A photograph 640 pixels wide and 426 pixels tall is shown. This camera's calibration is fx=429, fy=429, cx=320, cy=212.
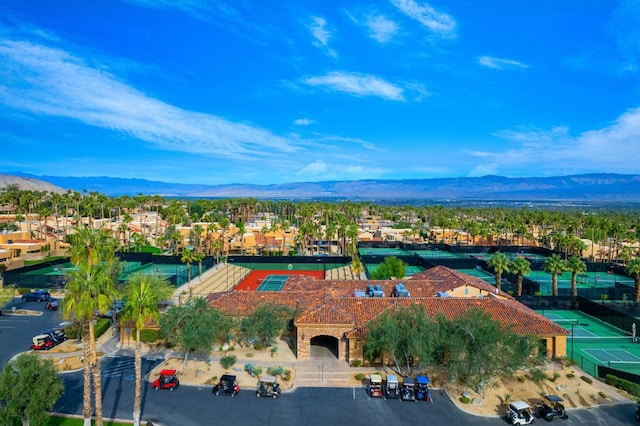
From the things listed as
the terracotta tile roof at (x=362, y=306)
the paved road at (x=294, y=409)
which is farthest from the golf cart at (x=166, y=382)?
the terracotta tile roof at (x=362, y=306)

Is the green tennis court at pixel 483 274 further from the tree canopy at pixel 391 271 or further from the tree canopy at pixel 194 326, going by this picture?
the tree canopy at pixel 194 326

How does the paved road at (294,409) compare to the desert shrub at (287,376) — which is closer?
the paved road at (294,409)

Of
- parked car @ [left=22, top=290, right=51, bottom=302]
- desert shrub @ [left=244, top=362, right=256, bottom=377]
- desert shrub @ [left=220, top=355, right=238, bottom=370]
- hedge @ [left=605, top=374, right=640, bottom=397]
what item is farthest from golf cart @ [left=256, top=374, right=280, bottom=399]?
parked car @ [left=22, top=290, right=51, bottom=302]

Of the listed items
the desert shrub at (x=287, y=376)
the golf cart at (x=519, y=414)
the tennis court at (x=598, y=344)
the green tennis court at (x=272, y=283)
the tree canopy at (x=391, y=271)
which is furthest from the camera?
the green tennis court at (x=272, y=283)

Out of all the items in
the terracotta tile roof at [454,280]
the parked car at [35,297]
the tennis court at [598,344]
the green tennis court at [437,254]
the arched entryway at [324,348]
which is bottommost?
the tennis court at [598,344]

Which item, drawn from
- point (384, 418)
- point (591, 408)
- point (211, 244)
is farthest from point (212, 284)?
point (591, 408)

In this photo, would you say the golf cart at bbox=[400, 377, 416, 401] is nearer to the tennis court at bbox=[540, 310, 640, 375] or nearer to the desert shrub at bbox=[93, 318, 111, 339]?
the tennis court at bbox=[540, 310, 640, 375]

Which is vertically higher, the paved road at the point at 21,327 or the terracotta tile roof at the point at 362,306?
the terracotta tile roof at the point at 362,306
